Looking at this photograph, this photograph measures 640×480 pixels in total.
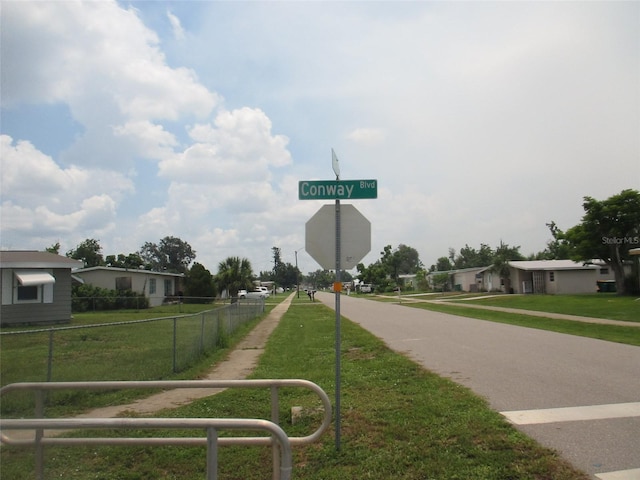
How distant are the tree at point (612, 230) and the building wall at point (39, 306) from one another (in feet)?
112

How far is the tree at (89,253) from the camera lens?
82912mm

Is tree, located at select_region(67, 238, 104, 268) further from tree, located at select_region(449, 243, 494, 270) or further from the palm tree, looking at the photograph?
tree, located at select_region(449, 243, 494, 270)

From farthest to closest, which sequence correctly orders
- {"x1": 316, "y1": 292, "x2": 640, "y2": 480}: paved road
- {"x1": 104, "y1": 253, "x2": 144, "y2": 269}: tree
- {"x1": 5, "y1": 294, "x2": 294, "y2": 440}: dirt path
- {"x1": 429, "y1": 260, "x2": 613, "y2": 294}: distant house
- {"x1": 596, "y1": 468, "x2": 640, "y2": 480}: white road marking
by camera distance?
{"x1": 104, "y1": 253, "x2": 144, "y2": 269}: tree
{"x1": 429, "y1": 260, "x2": 613, "y2": 294}: distant house
{"x1": 5, "y1": 294, "x2": 294, "y2": 440}: dirt path
{"x1": 316, "y1": 292, "x2": 640, "y2": 480}: paved road
{"x1": 596, "y1": 468, "x2": 640, "y2": 480}: white road marking

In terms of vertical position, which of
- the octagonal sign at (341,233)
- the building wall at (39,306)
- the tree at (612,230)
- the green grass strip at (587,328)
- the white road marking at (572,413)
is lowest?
the white road marking at (572,413)

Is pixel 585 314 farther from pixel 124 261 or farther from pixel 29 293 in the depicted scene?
pixel 124 261

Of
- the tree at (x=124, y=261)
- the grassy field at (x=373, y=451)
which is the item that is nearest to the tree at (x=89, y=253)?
the tree at (x=124, y=261)

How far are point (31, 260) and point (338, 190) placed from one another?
69.0 ft

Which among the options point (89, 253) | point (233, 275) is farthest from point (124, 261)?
point (233, 275)

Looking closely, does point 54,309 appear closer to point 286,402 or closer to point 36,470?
point 286,402

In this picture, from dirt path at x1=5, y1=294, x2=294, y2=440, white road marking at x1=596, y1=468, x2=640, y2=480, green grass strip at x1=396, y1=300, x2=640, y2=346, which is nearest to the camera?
white road marking at x1=596, y1=468, x2=640, y2=480

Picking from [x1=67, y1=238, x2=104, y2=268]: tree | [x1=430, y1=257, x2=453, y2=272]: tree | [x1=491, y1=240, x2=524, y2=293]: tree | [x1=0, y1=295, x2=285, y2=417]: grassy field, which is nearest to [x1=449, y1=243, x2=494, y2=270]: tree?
[x1=430, y1=257, x2=453, y2=272]: tree

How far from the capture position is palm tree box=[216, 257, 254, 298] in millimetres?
48069

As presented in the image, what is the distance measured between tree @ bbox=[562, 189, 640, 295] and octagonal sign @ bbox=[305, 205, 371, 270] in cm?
3633

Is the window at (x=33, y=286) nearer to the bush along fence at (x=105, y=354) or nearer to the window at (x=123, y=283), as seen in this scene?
the bush along fence at (x=105, y=354)
